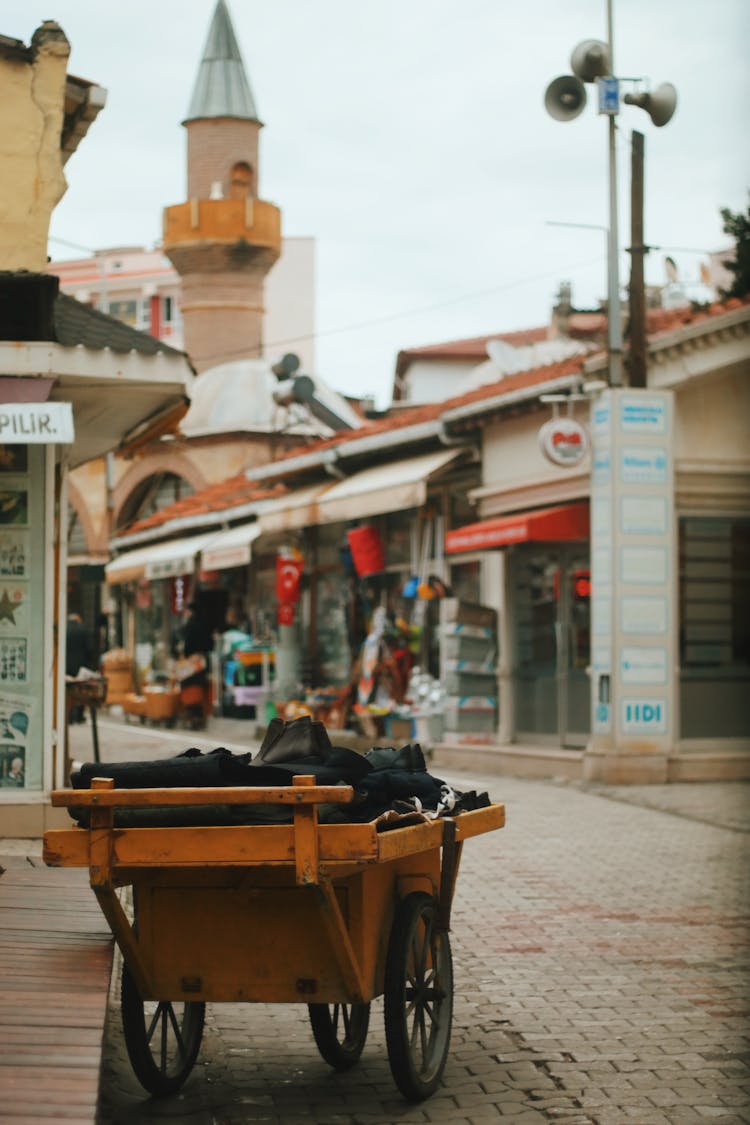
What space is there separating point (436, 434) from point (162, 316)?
6131 cm

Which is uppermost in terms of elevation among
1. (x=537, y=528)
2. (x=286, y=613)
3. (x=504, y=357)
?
(x=504, y=357)

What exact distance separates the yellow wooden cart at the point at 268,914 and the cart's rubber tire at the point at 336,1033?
0.07 m

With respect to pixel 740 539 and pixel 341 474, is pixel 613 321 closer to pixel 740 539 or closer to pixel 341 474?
pixel 740 539

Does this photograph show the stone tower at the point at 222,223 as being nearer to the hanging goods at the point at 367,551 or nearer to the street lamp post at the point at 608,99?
the hanging goods at the point at 367,551

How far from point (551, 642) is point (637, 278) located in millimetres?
4162

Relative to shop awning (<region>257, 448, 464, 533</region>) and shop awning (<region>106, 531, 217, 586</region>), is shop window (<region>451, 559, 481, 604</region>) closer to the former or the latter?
shop awning (<region>257, 448, 464, 533</region>)

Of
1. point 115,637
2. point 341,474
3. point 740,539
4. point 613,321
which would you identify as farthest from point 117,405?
point 115,637

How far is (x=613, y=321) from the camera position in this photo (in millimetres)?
17719

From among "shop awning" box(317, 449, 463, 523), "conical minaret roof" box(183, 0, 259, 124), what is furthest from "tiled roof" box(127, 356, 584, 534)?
"conical minaret roof" box(183, 0, 259, 124)

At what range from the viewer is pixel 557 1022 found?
7.42 metres

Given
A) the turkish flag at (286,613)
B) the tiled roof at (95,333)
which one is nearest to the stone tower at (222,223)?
the turkish flag at (286,613)

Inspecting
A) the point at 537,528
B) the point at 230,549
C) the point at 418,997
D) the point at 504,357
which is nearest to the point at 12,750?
the point at 418,997

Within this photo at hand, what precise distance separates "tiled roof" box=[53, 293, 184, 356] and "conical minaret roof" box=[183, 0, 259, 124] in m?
43.2

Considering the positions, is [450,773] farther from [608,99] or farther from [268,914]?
[268,914]
